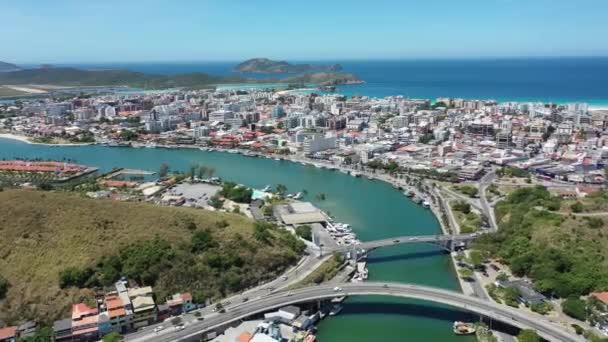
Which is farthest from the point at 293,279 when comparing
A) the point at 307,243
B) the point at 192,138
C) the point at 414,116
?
the point at 414,116

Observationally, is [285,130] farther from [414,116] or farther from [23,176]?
[23,176]

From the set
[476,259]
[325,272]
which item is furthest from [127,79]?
[476,259]

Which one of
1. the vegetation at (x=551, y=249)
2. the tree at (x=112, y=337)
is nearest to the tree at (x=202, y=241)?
the tree at (x=112, y=337)

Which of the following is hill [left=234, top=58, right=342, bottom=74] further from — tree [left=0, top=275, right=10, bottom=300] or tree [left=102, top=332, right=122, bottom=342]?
tree [left=102, top=332, right=122, bottom=342]

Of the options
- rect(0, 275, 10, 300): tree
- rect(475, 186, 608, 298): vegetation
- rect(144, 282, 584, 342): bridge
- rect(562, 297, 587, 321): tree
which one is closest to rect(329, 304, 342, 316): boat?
rect(144, 282, 584, 342): bridge

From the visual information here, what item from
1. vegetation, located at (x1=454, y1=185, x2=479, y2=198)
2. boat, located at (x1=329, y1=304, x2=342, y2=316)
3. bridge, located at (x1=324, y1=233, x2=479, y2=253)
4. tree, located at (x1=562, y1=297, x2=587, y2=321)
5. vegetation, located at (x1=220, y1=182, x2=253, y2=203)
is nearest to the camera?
tree, located at (x1=562, y1=297, x2=587, y2=321)

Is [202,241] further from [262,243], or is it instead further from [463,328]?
[463,328]
